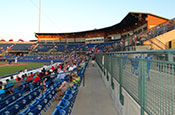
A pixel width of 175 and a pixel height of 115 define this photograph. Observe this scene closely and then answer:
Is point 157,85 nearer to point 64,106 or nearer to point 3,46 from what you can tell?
point 64,106

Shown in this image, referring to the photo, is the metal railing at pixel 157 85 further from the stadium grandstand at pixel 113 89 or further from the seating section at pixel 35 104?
the seating section at pixel 35 104

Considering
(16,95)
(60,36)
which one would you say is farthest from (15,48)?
(16,95)

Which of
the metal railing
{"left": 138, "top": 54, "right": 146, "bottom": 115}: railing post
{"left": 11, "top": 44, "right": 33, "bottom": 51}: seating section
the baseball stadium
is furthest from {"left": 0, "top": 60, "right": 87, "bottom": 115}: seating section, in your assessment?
{"left": 11, "top": 44, "right": 33, "bottom": 51}: seating section

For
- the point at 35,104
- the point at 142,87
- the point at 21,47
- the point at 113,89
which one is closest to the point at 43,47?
the point at 21,47

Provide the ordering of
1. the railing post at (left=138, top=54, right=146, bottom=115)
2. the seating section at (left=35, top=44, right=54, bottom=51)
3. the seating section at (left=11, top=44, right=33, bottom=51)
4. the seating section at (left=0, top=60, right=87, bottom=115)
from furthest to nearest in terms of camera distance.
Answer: the seating section at (left=11, top=44, right=33, bottom=51) → the seating section at (left=35, top=44, right=54, bottom=51) → the seating section at (left=0, top=60, right=87, bottom=115) → the railing post at (left=138, top=54, right=146, bottom=115)

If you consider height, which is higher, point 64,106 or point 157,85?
point 157,85

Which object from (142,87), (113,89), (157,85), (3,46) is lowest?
(113,89)

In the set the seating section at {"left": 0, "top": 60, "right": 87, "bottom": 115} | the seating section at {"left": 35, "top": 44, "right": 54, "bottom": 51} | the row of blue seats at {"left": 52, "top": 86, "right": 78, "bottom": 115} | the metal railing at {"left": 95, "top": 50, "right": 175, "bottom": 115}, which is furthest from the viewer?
the seating section at {"left": 35, "top": 44, "right": 54, "bottom": 51}

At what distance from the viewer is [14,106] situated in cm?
397

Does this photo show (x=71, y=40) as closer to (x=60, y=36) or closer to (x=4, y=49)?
(x=60, y=36)

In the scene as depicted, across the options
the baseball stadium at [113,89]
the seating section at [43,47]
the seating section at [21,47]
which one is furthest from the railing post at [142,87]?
the seating section at [21,47]

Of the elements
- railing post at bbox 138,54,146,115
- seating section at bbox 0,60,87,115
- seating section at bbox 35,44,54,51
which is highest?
seating section at bbox 35,44,54,51

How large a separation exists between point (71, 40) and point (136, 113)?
175 feet

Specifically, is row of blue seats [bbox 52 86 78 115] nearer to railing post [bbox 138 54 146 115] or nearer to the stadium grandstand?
the stadium grandstand
